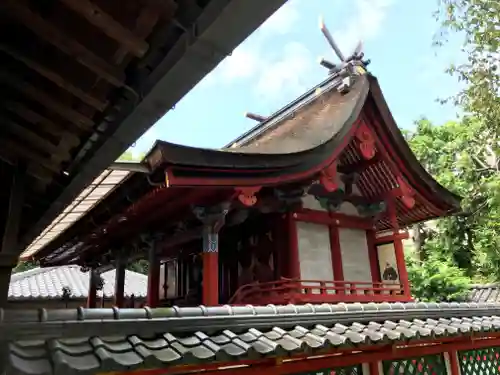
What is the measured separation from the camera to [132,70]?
213cm

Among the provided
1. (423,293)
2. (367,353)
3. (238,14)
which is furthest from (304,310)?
(423,293)

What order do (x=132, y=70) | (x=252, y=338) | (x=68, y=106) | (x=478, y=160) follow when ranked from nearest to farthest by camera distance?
(x=132, y=70)
(x=68, y=106)
(x=252, y=338)
(x=478, y=160)

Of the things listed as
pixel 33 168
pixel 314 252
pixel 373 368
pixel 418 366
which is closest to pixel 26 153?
pixel 33 168

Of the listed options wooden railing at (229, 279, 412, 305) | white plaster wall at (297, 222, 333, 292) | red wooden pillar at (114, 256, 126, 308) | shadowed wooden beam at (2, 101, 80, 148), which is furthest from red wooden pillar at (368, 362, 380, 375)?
red wooden pillar at (114, 256, 126, 308)

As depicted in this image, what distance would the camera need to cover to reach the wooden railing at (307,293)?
6.27 meters

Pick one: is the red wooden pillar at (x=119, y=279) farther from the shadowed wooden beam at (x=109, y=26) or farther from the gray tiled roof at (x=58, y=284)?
the shadowed wooden beam at (x=109, y=26)

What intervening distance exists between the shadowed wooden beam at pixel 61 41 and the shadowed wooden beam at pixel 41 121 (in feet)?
2.49

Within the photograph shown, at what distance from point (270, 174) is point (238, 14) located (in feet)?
14.7

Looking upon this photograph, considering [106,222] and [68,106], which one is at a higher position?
[106,222]

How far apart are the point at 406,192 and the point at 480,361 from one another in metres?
2.90

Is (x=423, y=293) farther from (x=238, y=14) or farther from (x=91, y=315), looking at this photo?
(x=238, y=14)

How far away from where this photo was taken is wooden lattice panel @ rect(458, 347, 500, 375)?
20.4 ft

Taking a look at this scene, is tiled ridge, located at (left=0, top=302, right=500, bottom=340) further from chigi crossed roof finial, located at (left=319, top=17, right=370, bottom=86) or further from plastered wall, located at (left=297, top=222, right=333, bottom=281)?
chigi crossed roof finial, located at (left=319, top=17, right=370, bottom=86)

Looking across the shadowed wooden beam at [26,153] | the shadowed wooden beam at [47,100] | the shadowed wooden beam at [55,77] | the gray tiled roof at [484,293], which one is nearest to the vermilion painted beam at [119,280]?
the shadowed wooden beam at [26,153]
